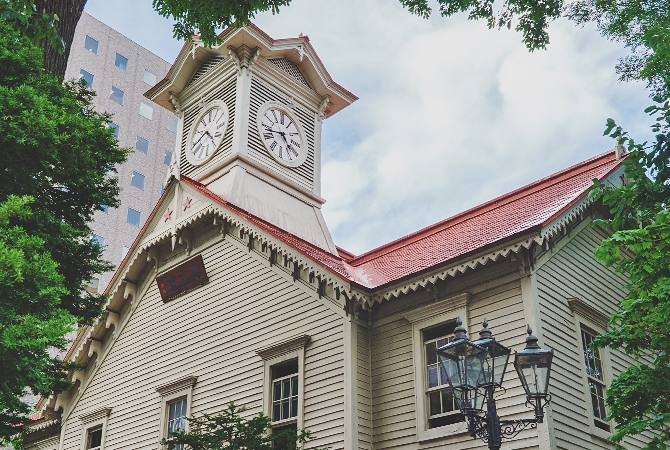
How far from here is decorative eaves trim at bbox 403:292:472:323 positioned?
1419 cm

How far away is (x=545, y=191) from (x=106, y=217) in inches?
1891

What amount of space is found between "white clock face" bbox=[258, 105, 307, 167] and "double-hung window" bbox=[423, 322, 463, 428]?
373 inches

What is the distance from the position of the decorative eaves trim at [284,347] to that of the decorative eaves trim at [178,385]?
2294 millimetres

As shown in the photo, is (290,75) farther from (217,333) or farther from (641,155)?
(641,155)

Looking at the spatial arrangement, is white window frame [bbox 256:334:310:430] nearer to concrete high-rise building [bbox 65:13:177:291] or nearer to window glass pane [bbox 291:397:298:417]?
window glass pane [bbox 291:397:298:417]

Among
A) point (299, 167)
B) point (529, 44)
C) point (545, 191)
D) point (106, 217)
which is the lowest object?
point (545, 191)

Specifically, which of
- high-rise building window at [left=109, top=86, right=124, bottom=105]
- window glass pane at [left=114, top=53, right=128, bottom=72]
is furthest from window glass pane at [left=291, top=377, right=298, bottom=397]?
window glass pane at [left=114, top=53, right=128, bottom=72]

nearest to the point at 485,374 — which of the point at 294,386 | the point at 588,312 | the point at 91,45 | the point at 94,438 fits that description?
the point at 588,312

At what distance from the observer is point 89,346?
69.9ft

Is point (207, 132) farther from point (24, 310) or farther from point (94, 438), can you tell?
point (24, 310)

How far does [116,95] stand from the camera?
208 ft

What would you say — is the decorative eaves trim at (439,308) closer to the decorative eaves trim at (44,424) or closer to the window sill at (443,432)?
the window sill at (443,432)

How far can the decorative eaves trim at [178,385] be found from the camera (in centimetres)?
1772

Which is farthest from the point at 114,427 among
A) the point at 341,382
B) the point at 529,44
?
the point at 529,44
